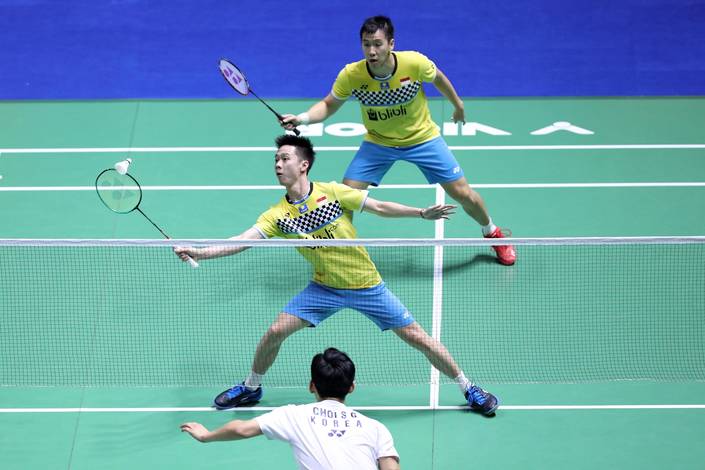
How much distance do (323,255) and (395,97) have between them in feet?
6.76

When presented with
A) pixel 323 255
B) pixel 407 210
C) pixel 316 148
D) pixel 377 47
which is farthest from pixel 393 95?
pixel 316 148

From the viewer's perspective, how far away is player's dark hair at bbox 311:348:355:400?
21.2 ft

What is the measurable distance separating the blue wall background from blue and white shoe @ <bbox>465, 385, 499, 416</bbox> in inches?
207

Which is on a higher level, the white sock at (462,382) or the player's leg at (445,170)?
the player's leg at (445,170)

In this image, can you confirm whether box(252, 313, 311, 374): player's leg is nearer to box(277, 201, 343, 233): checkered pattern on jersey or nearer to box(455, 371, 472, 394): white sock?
box(277, 201, 343, 233): checkered pattern on jersey

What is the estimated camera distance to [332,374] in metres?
6.46

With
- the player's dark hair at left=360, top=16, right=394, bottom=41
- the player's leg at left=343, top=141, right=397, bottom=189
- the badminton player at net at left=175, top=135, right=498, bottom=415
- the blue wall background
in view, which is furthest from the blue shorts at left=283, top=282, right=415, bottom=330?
the blue wall background

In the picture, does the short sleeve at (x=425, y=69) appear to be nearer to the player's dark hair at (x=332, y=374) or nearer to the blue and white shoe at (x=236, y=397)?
the blue and white shoe at (x=236, y=397)

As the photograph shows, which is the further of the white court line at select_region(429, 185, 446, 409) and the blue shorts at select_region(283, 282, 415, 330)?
the white court line at select_region(429, 185, 446, 409)

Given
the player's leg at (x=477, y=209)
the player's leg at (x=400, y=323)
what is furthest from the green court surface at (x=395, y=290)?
the player's leg at (x=400, y=323)

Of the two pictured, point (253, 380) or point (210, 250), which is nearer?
point (210, 250)

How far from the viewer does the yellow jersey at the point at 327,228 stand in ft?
28.8

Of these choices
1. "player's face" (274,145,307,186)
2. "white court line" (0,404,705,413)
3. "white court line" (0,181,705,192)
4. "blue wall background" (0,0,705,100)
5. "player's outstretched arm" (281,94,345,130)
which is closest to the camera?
"player's face" (274,145,307,186)

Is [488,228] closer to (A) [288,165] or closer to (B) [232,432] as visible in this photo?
(A) [288,165]
